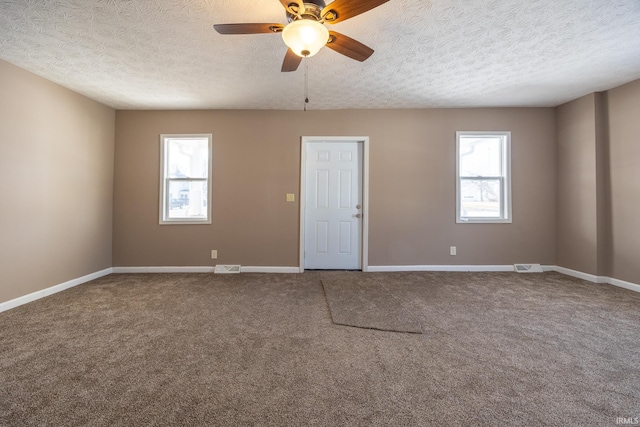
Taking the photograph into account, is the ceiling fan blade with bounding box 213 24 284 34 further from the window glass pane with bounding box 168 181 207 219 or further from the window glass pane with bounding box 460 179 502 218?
the window glass pane with bounding box 460 179 502 218

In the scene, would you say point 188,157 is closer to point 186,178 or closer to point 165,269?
point 186,178

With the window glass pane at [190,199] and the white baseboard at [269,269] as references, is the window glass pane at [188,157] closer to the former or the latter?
the window glass pane at [190,199]

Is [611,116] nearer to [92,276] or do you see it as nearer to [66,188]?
[66,188]

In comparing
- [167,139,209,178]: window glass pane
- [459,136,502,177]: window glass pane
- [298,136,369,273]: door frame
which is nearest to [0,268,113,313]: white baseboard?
[167,139,209,178]: window glass pane

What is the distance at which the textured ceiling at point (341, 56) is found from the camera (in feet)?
6.74

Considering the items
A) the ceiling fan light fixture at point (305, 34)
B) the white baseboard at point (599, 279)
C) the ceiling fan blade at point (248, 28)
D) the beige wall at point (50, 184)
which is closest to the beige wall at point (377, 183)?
the white baseboard at point (599, 279)

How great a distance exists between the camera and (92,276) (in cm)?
377

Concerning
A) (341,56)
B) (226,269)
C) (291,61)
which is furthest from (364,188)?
(226,269)

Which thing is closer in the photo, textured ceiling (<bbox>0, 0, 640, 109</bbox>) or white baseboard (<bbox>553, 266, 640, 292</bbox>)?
textured ceiling (<bbox>0, 0, 640, 109</bbox>)

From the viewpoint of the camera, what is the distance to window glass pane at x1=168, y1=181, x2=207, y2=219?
4262 mm

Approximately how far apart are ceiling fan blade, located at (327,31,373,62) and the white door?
7.33 ft

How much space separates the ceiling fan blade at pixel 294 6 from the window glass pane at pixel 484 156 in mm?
3617

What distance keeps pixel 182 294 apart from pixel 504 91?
4918 mm

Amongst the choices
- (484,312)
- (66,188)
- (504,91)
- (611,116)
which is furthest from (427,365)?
(66,188)
